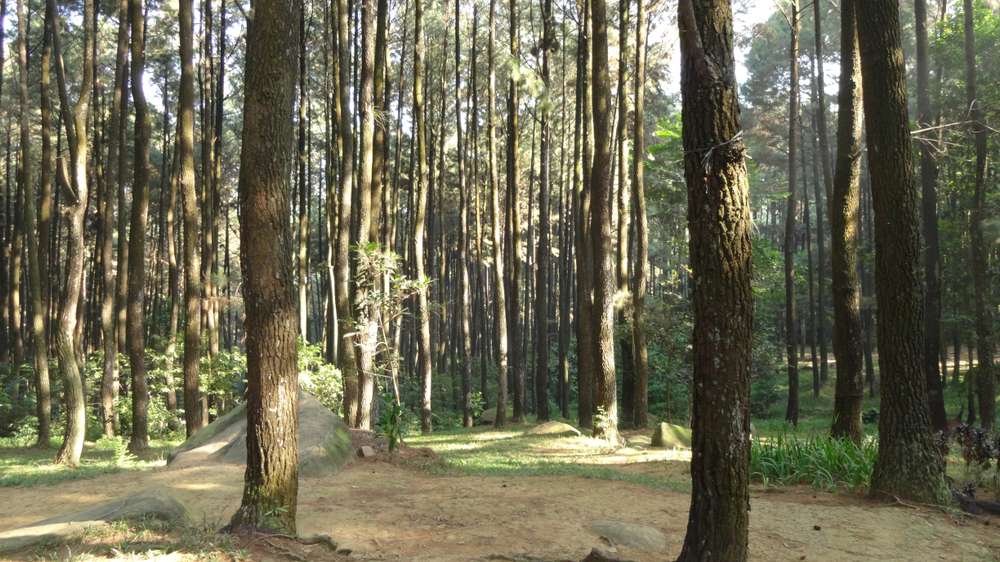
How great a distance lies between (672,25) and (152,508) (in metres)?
16.8

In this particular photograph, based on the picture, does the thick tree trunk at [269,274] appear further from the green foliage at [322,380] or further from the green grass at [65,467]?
the green foliage at [322,380]

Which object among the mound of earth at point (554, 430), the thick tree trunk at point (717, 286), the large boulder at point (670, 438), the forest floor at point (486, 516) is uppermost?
the thick tree trunk at point (717, 286)

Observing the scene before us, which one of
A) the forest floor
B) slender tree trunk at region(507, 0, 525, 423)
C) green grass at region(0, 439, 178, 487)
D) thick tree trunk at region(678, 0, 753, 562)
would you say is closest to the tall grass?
the forest floor

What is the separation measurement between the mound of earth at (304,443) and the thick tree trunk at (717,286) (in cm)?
649

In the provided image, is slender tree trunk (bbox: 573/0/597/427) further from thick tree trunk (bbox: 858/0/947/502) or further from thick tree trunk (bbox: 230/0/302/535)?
thick tree trunk (bbox: 230/0/302/535)

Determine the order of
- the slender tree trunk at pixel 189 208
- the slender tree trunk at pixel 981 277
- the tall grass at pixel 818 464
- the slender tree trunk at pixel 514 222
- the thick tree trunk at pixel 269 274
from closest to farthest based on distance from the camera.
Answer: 1. the thick tree trunk at pixel 269 274
2. the tall grass at pixel 818 464
3. the slender tree trunk at pixel 189 208
4. the slender tree trunk at pixel 981 277
5. the slender tree trunk at pixel 514 222

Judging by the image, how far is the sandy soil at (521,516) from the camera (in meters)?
5.91

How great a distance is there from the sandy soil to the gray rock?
9cm

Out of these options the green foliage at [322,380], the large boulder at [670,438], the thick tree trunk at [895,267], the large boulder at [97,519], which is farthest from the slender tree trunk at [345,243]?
the thick tree trunk at [895,267]

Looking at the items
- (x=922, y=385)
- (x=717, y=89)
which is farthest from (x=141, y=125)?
(x=922, y=385)

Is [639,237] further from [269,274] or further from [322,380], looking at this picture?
[269,274]

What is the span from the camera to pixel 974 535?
6547mm

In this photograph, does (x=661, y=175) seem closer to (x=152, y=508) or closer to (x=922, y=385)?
(x=922, y=385)

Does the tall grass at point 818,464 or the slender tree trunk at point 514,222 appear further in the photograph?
the slender tree trunk at point 514,222
